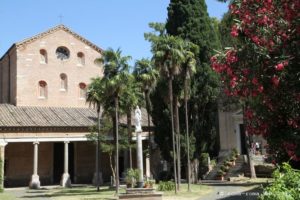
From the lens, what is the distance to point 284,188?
637 cm

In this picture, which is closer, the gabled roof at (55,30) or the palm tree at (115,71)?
the palm tree at (115,71)

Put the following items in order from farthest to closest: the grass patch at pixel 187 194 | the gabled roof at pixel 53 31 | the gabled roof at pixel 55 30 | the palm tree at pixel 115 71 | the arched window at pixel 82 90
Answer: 1. the arched window at pixel 82 90
2. the gabled roof at pixel 55 30
3. the gabled roof at pixel 53 31
4. the palm tree at pixel 115 71
5. the grass patch at pixel 187 194

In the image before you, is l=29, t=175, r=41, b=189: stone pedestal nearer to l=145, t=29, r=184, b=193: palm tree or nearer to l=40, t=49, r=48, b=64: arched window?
l=40, t=49, r=48, b=64: arched window

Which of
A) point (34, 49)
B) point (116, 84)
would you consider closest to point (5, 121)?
point (34, 49)

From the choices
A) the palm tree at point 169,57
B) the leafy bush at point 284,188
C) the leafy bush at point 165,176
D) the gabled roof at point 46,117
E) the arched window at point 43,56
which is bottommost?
the leafy bush at point 165,176

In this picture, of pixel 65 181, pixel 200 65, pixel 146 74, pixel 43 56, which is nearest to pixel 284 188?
pixel 200 65

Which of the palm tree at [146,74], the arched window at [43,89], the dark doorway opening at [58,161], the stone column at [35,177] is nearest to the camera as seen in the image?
the palm tree at [146,74]

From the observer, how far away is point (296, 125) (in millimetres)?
7125

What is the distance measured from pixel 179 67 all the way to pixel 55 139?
14665 millimetres

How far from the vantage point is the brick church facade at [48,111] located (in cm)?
3690

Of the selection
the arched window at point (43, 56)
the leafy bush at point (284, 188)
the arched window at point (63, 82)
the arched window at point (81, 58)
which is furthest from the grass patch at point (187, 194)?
the arched window at point (81, 58)

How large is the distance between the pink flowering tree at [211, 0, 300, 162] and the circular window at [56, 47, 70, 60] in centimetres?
3901

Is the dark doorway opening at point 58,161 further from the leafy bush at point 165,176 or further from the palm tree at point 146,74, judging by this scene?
the palm tree at point 146,74

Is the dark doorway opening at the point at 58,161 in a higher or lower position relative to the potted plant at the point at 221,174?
higher
